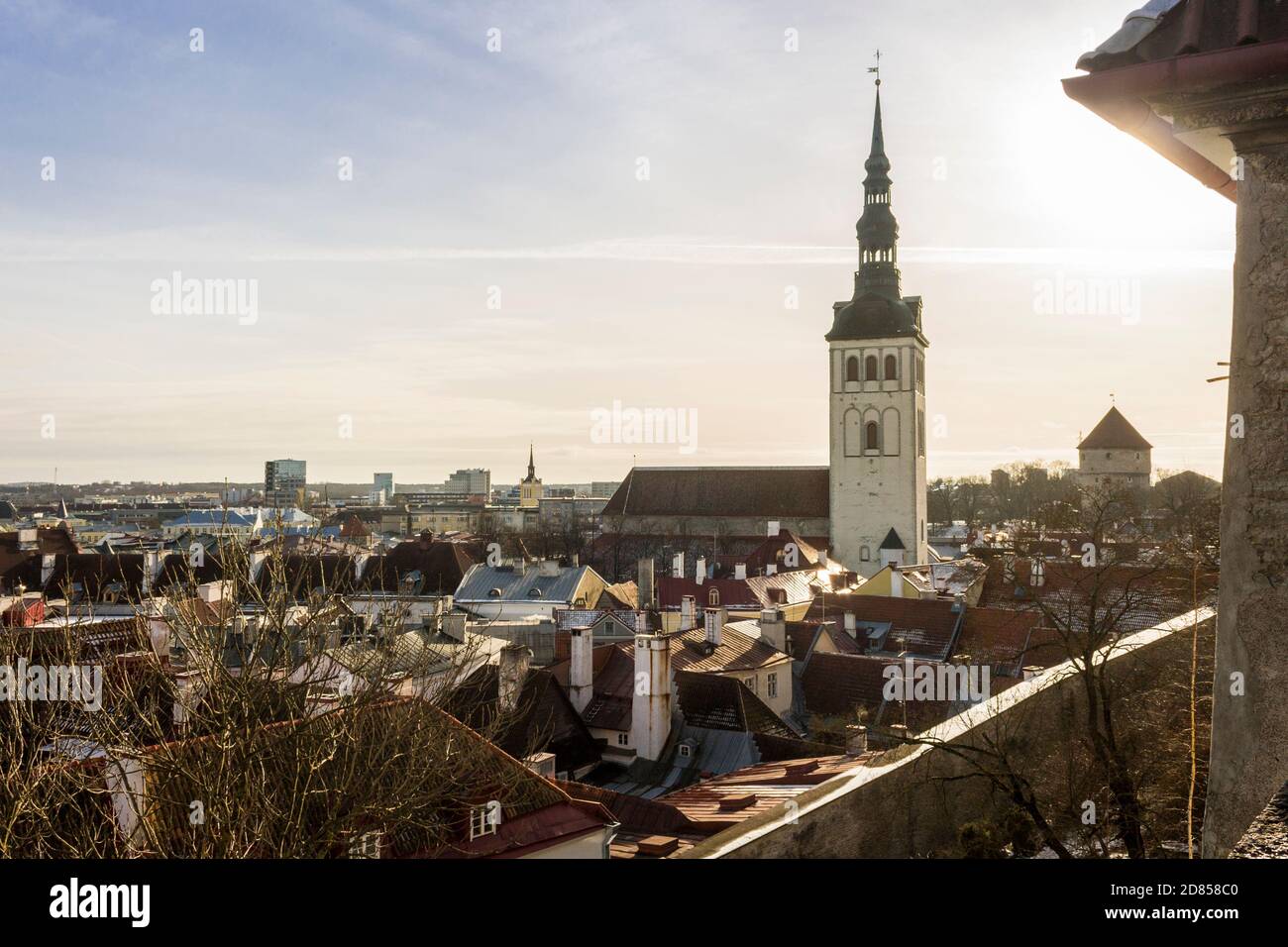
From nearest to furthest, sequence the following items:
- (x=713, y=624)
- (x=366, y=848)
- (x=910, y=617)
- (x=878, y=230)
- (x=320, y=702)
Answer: (x=366, y=848) < (x=320, y=702) < (x=713, y=624) < (x=910, y=617) < (x=878, y=230)

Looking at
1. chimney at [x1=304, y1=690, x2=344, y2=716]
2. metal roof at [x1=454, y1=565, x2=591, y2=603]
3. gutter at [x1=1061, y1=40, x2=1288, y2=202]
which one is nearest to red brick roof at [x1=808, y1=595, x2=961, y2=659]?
metal roof at [x1=454, y1=565, x2=591, y2=603]

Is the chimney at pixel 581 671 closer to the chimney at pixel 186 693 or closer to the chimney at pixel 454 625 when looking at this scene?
the chimney at pixel 454 625

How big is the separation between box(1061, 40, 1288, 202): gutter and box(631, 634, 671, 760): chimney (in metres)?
17.0

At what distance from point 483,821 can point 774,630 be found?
17.1m

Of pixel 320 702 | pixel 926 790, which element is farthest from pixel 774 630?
pixel 926 790

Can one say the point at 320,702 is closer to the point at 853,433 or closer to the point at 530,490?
the point at 853,433

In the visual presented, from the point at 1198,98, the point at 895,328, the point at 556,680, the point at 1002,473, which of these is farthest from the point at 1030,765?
the point at 1002,473

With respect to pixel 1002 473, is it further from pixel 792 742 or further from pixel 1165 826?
pixel 1165 826

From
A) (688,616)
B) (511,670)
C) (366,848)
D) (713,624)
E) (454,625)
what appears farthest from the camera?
(688,616)

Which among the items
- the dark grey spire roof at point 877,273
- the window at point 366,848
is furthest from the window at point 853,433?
the window at point 366,848

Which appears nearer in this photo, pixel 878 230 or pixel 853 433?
pixel 878 230

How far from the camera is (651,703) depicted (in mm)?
20031

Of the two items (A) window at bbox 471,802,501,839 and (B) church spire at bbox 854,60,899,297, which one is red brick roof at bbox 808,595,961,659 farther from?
(B) church spire at bbox 854,60,899,297

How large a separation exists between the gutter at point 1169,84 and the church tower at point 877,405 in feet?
183
